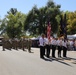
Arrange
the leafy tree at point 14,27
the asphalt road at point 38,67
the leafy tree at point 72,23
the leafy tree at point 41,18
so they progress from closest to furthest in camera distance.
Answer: the asphalt road at point 38,67, the leafy tree at point 41,18, the leafy tree at point 72,23, the leafy tree at point 14,27

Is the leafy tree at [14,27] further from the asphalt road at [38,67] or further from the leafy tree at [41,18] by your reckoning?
the asphalt road at [38,67]

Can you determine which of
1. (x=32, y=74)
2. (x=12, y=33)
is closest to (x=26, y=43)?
(x=32, y=74)

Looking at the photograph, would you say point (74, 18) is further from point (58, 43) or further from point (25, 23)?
point (58, 43)

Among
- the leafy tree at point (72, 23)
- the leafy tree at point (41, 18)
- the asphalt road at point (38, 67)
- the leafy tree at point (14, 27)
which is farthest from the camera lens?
the leafy tree at point (14, 27)

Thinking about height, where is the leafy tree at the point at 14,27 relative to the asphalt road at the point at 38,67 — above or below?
above

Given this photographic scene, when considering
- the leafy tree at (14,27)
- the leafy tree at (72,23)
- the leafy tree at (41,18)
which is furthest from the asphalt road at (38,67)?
the leafy tree at (14,27)

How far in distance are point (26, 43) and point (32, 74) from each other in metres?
24.0

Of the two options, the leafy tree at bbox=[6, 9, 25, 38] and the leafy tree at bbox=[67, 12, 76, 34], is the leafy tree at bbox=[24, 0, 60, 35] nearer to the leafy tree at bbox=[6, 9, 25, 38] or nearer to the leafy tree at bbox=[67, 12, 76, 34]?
the leafy tree at bbox=[67, 12, 76, 34]

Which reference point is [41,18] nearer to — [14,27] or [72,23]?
[72,23]

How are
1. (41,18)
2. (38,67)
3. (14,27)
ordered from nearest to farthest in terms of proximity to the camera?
(38,67) → (41,18) → (14,27)

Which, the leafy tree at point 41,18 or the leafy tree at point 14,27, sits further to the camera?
the leafy tree at point 14,27

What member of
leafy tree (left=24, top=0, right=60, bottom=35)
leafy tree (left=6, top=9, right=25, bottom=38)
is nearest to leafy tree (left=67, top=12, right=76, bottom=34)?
leafy tree (left=24, top=0, right=60, bottom=35)

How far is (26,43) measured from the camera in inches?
1443

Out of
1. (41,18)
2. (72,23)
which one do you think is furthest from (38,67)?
(72,23)
